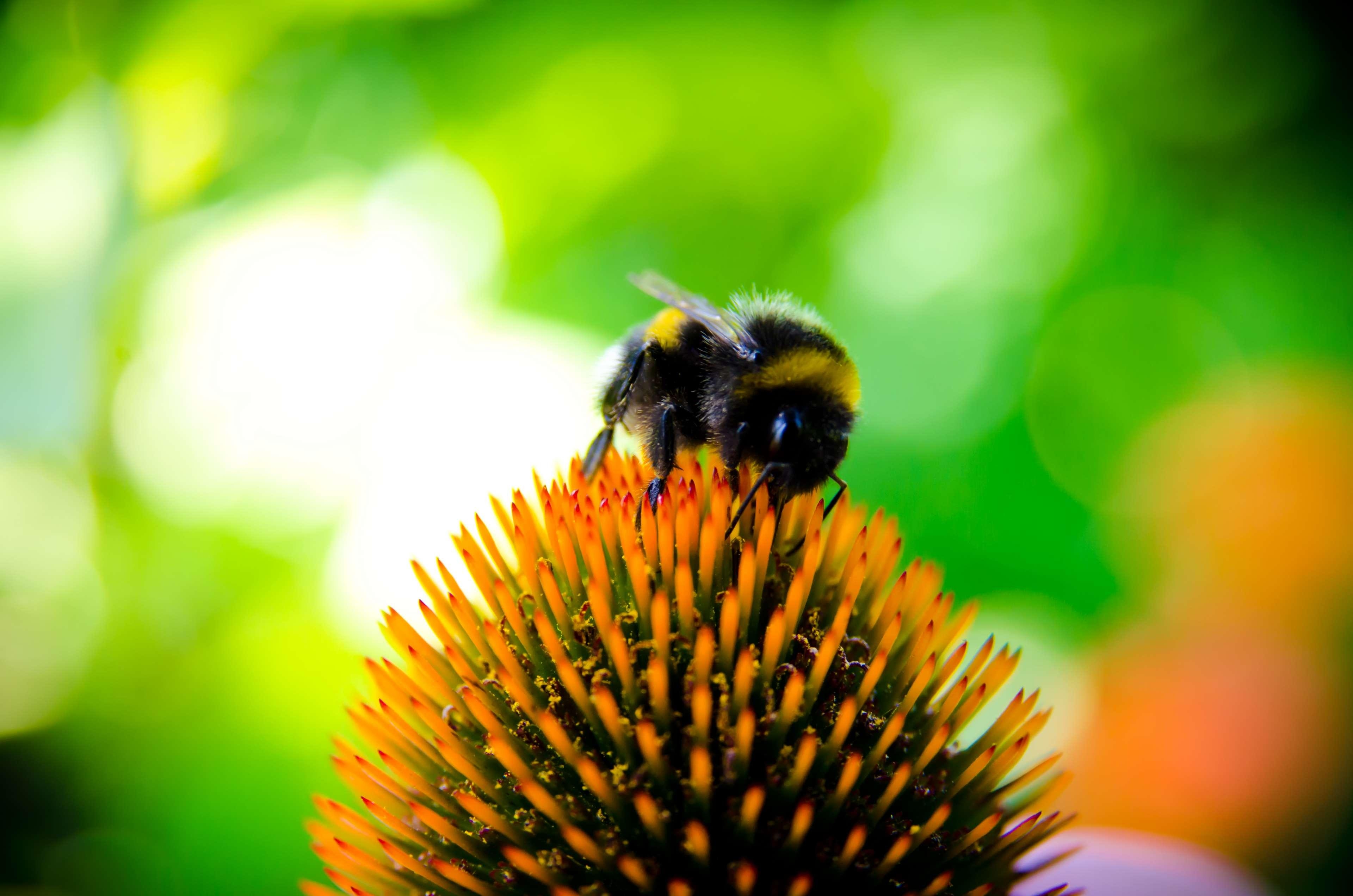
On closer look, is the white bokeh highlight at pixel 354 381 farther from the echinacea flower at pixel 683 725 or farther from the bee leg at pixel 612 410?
the echinacea flower at pixel 683 725

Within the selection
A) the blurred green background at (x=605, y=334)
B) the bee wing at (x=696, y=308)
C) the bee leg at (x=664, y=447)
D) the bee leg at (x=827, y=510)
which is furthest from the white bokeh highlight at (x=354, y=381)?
the bee leg at (x=827, y=510)

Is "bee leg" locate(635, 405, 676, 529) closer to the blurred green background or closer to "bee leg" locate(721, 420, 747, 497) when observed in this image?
"bee leg" locate(721, 420, 747, 497)

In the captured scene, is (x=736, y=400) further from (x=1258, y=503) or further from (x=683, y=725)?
(x=1258, y=503)

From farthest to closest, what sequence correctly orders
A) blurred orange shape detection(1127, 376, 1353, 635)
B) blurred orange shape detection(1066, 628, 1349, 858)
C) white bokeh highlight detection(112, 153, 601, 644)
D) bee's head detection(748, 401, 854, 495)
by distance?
white bokeh highlight detection(112, 153, 601, 644), blurred orange shape detection(1127, 376, 1353, 635), blurred orange shape detection(1066, 628, 1349, 858), bee's head detection(748, 401, 854, 495)

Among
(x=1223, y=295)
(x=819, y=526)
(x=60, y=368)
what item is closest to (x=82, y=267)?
(x=60, y=368)

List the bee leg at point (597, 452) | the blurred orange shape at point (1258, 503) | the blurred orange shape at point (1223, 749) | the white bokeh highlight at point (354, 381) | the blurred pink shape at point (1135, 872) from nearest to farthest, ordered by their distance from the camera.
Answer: the bee leg at point (597, 452) < the blurred pink shape at point (1135, 872) < the blurred orange shape at point (1223, 749) < the blurred orange shape at point (1258, 503) < the white bokeh highlight at point (354, 381)

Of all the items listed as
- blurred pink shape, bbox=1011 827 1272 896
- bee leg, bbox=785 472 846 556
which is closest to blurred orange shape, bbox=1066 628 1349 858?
blurred pink shape, bbox=1011 827 1272 896

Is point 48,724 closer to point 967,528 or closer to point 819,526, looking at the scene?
point 819,526
